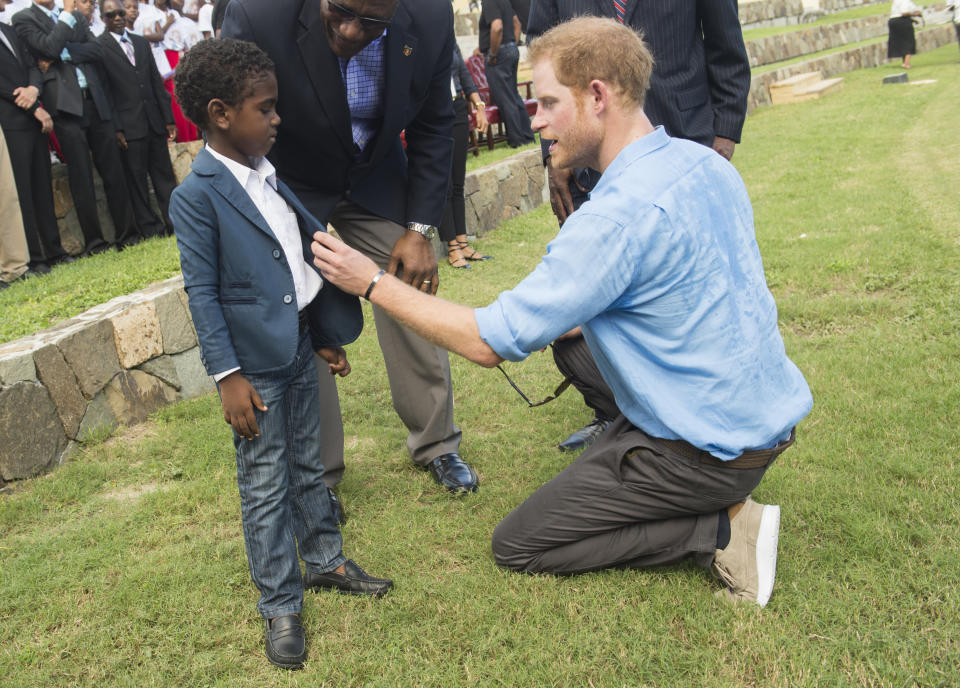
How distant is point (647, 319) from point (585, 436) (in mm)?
1420

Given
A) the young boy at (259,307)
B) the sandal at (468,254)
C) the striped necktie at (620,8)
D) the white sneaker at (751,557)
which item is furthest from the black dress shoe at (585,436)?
the sandal at (468,254)

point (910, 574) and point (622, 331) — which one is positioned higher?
point (622, 331)

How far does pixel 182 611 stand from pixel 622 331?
5.51 ft

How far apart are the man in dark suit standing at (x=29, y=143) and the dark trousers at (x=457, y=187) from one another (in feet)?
9.76

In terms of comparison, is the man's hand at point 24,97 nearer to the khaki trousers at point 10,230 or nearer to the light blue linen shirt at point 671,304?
the khaki trousers at point 10,230

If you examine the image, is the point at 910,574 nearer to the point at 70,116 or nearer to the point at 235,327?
the point at 235,327

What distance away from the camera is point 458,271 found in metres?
6.82


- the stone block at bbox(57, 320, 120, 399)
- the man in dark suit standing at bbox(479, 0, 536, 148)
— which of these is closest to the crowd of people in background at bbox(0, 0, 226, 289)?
the stone block at bbox(57, 320, 120, 399)

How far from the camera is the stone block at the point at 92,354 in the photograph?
3.95 meters

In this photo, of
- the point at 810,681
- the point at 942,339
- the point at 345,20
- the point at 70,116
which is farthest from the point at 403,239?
the point at 70,116

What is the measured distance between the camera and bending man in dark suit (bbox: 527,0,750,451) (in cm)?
340

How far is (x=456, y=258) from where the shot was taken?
7.00 meters

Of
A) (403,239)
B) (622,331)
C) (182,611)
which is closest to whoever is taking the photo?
(622,331)

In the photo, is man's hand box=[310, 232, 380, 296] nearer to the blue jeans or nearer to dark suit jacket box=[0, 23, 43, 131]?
the blue jeans
